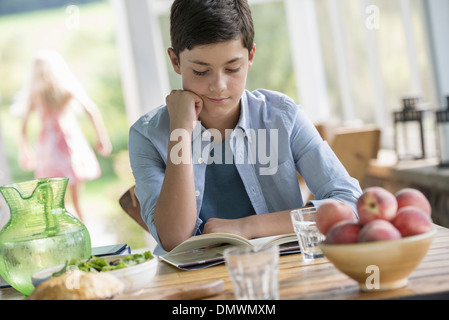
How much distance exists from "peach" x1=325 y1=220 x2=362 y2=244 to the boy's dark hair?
0.80 m

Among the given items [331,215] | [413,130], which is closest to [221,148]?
[331,215]

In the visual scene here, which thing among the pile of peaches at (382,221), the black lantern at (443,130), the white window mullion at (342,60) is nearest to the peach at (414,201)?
the pile of peaches at (382,221)

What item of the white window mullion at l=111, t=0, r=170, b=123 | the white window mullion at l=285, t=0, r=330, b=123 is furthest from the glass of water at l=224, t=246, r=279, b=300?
the white window mullion at l=285, t=0, r=330, b=123

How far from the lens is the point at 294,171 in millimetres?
1709

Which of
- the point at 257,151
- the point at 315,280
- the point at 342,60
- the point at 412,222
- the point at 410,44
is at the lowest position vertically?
the point at 315,280

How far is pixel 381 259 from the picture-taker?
83 centimetres

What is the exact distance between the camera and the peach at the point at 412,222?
2.79 feet

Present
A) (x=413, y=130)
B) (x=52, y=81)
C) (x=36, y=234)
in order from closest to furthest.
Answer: (x=36, y=234)
(x=413, y=130)
(x=52, y=81)

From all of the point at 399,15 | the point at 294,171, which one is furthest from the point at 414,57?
the point at 294,171

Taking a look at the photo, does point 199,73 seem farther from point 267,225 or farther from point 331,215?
point 331,215

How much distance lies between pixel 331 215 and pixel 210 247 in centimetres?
48

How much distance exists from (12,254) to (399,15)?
3.05 m

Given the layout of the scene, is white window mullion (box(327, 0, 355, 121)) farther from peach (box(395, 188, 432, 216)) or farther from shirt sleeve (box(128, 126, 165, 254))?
peach (box(395, 188, 432, 216))
